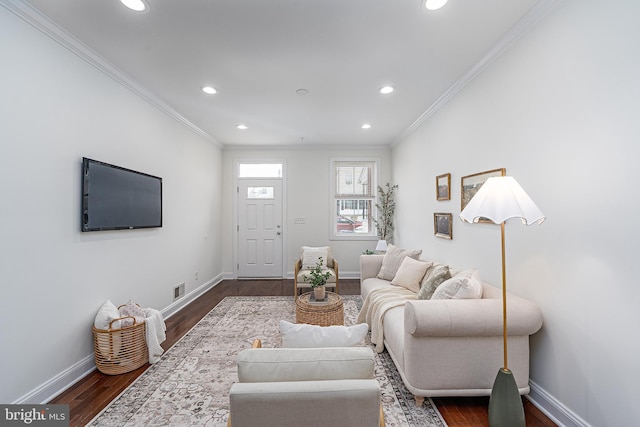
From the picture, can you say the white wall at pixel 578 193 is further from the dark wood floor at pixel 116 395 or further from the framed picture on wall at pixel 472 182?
the dark wood floor at pixel 116 395

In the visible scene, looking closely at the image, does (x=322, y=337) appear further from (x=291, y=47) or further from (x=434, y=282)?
(x=291, y=47)

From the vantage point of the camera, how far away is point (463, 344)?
179cm

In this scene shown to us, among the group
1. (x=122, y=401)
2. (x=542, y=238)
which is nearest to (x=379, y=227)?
(x=542, y=238)

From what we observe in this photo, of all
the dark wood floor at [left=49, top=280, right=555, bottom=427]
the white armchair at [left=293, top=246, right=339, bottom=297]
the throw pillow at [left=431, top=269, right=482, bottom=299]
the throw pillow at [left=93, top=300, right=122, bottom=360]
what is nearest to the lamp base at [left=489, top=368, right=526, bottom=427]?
the dark wood floor at [left=49, top=280, right=555, bottom=427]

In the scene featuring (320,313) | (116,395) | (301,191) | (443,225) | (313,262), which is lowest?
(116,395)

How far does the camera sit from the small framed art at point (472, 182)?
7.56ft

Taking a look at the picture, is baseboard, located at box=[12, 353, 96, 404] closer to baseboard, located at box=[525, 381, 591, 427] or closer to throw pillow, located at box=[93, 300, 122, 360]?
throw pillow, located at box=[93, 300, 122, 360]

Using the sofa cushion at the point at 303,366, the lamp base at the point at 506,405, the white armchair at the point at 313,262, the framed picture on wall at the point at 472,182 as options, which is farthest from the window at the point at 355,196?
the sofa cushion at the point at 303,366

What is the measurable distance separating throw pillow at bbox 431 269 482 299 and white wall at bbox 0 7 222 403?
2.94 metres

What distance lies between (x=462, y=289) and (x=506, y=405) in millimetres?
718

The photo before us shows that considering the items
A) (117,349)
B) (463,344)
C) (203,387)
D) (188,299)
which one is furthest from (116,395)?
(463,344)

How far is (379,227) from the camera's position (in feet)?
17.4

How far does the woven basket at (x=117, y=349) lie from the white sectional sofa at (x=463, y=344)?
225 centimetres

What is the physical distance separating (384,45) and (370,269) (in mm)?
2675
